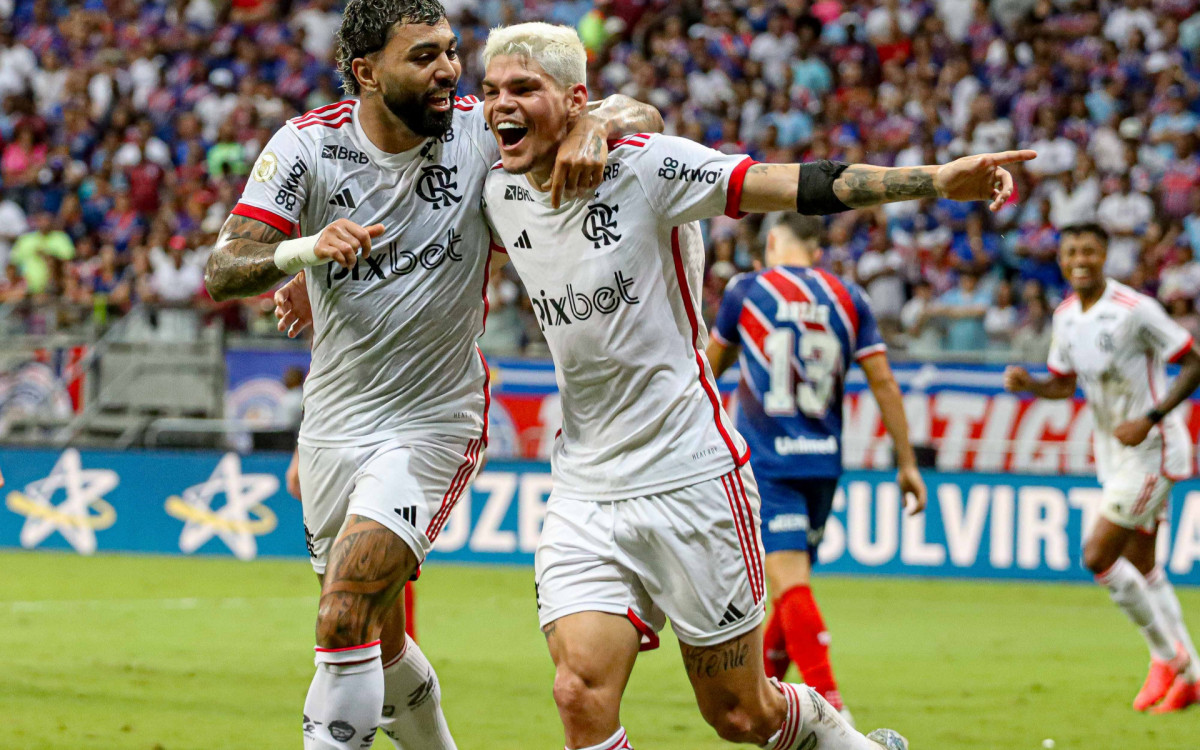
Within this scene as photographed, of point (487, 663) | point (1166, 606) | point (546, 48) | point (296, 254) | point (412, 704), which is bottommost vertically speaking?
point (487, 663)

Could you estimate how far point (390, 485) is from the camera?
194 inches

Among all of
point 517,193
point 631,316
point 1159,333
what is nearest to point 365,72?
point 517,193

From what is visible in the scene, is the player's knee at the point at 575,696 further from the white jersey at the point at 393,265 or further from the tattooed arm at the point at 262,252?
the tattooed arm at the point at 262,252

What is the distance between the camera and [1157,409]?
28.0 ft

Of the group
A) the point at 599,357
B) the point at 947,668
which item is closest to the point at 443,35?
the point at 599,357

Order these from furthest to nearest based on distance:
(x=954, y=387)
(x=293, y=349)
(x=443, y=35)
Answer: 1. (x=293, y=349)
2. (x=954, y=387)
3. (x=443, y=35)

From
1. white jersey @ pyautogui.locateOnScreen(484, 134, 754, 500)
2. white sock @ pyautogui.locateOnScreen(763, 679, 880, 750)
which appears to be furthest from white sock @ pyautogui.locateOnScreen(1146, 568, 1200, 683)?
white jersey @ pyautogui.locateOnScreen(484, 134, 754, 500)

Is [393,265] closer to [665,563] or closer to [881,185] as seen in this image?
[665,563]

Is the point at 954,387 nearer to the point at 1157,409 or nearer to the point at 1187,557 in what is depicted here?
the point at 1187,557

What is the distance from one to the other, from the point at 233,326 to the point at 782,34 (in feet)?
28.9

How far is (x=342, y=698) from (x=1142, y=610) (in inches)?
200

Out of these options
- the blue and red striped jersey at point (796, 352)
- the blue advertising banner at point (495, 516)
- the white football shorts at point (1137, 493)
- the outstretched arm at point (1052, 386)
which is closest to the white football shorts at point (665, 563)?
the blue and red striped jersey at point (796, 352)

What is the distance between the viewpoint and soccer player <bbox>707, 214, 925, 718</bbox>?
23.6ft

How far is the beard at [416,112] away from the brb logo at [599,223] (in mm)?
705
